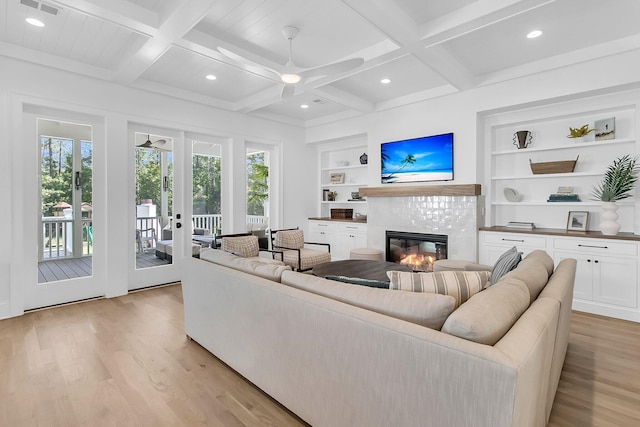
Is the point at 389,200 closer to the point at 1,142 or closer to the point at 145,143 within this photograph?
the point at 145,143

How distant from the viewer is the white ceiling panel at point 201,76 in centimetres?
367

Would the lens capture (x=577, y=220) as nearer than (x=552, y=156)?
Yes

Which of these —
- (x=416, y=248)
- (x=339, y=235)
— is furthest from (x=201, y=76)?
(x=416, y=248)

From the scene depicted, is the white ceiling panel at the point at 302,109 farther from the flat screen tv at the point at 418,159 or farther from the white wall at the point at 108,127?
the flat screen tv at the point at 418,159

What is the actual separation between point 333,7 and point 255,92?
232 cm

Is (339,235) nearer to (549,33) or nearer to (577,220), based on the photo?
(577,220)

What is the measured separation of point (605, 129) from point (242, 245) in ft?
14.8

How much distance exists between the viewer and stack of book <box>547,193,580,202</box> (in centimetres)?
388

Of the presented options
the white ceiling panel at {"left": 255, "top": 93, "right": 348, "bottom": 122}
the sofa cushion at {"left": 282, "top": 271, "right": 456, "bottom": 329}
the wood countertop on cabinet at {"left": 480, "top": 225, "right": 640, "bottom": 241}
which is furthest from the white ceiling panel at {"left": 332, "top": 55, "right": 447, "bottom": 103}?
the sofa cushion at {"left": 282, "top": 271, "right": 456, "bottom": 329}

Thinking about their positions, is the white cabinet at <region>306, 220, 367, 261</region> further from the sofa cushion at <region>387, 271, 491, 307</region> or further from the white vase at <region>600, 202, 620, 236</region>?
the sofa cushion at <region>387, 271, 491, 307</region>

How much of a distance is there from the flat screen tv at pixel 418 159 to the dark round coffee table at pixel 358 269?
5.59 ft

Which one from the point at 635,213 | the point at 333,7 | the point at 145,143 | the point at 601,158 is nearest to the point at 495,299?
the point at 333,7

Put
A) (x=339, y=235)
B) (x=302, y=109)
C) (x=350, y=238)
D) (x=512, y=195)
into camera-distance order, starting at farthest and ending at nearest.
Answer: (x=339, y=235) < (x=350, y=238) < (x=302, y=109) < (x=512, y=195)

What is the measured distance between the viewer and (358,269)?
11.5ft
